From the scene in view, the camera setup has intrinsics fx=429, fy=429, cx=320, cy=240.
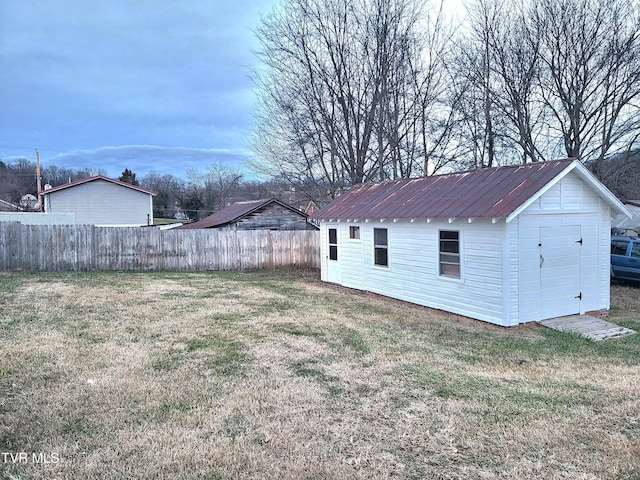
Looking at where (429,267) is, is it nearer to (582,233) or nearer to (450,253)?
(450,253)

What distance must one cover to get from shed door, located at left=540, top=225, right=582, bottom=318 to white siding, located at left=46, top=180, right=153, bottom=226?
94.2 ft

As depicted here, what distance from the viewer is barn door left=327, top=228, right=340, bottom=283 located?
14.8 meters

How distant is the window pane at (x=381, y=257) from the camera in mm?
12422

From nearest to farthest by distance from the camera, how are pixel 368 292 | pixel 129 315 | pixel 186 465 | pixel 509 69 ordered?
pixel 186 465 → pixel 129 315 → pixel 368 292 → pixel 509 69

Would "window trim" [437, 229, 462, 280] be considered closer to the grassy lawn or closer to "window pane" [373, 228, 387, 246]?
the grassy lawn

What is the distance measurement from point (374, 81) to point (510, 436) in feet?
63.5

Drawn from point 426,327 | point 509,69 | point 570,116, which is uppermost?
point 509,69

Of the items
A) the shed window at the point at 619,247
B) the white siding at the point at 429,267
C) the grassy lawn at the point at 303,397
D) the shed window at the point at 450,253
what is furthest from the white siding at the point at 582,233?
the shed window at the point at 619,247

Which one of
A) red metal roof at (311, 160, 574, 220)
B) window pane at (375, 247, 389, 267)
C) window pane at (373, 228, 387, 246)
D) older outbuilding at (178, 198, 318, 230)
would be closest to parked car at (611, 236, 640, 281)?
red metal roof at (311, 160, 574, 220)

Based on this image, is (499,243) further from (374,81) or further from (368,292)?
(374,81)

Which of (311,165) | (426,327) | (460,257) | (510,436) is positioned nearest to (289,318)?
(426,327)

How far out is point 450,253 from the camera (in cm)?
1015

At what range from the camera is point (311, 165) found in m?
21.6

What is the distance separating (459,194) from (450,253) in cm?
147
